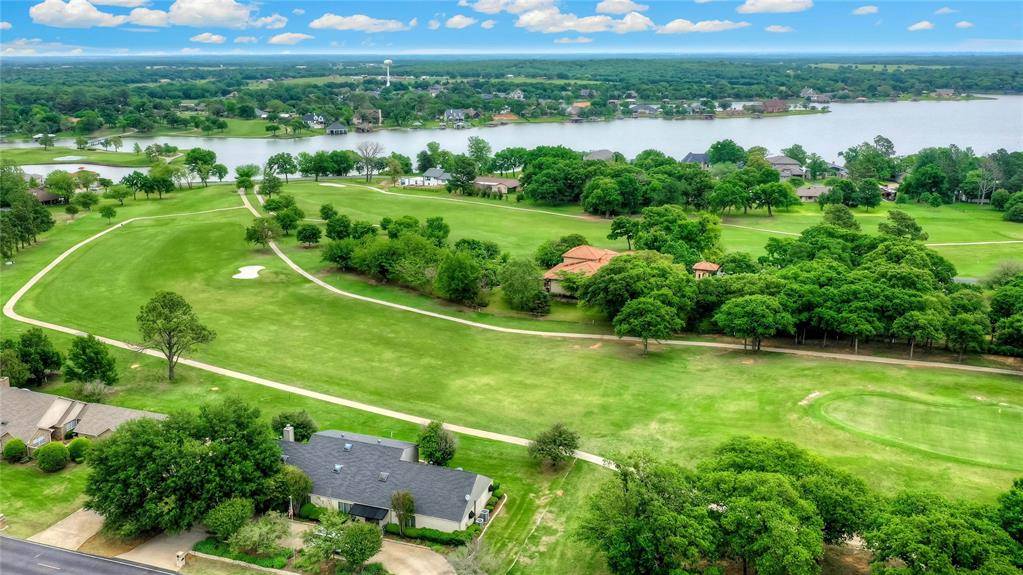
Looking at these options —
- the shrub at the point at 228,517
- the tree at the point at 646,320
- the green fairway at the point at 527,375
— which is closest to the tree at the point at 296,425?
the green fairway at the point at 527,375

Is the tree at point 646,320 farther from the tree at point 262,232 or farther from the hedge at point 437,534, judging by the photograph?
the tree at point 262,232

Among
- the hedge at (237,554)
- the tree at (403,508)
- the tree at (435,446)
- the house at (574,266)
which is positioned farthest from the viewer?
the house at (574,266)

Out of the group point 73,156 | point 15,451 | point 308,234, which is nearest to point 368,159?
point 308,234

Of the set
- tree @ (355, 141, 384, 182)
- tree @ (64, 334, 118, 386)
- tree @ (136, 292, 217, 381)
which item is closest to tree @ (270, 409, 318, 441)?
tree @ (136, 292, 217, 381)

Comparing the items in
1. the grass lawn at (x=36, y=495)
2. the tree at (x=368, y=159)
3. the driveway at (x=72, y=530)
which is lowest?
the driveway at (x=72, y=530)

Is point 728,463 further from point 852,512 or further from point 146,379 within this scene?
point 146,379

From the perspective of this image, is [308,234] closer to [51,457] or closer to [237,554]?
[51,457]

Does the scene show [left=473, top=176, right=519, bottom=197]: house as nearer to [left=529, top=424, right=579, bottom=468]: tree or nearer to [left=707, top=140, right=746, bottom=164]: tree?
[left=707, top=140, right=746, bottom=164]: tree
